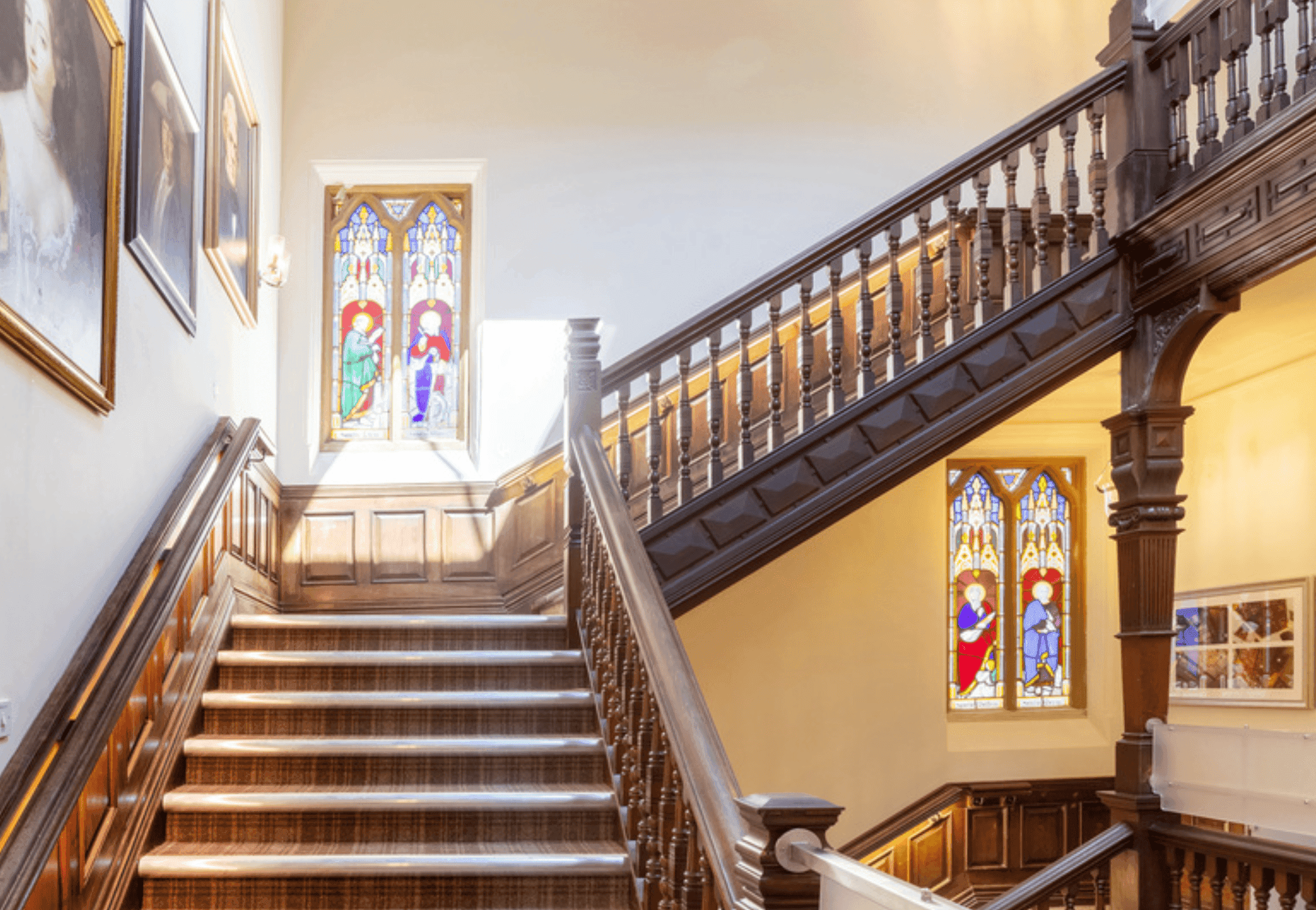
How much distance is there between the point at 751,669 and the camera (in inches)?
291

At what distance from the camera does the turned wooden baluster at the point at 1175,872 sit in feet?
18.0

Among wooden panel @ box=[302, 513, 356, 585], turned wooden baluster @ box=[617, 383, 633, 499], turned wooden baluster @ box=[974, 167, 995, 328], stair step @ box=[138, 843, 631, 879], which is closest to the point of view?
stair step @ box=[138, 843, 631, 879]

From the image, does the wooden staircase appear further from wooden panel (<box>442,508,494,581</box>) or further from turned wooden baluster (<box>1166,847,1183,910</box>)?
turned wooden baluster (<box>1166,847,1183,910</box>)

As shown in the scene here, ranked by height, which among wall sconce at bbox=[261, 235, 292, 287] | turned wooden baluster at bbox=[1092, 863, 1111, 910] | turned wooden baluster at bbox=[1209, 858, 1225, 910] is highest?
wall sconce at bbox=[261, 235, 292, 287]

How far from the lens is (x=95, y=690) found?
10.8ft

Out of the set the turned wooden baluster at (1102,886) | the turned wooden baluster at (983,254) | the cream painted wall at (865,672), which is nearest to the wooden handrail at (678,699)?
the turned wooden baluster at (983,254)

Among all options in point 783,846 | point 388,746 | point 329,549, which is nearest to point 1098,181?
point 388,746

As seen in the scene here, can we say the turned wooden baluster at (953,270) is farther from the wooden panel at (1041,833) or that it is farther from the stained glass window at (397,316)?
the wooden panel at (1041,833)

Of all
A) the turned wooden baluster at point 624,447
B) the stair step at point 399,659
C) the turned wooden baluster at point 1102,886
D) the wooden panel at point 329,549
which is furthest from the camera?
the wooden panel at point 329,549

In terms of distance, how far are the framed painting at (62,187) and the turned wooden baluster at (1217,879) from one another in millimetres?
4618

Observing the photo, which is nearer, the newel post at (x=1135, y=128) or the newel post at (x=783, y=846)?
the newel post at (x=783, y=846)

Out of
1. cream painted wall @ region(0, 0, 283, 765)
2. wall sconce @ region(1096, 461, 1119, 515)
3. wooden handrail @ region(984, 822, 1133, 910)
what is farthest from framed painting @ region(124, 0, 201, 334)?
wooden handrail @ region(984, 822, 1133, 910)

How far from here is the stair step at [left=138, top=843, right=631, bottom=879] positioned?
3568mm

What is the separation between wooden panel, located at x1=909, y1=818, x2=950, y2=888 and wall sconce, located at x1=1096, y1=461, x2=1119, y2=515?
2172 mm
